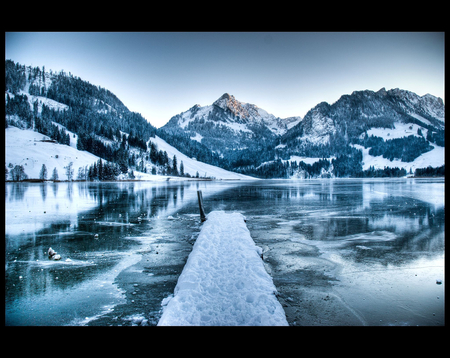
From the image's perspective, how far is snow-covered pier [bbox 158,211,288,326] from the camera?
551 cm

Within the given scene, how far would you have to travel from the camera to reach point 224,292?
265 inches

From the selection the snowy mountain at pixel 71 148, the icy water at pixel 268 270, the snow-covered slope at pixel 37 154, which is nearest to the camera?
the icy water at pixel 268 270

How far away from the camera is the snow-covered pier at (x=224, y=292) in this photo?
217 inches

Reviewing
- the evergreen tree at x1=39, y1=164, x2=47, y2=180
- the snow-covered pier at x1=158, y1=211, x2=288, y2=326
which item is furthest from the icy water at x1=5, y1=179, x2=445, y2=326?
the evergreen tree at x1=39, y1=164, x2=47, y2=180

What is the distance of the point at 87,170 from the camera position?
134000mm

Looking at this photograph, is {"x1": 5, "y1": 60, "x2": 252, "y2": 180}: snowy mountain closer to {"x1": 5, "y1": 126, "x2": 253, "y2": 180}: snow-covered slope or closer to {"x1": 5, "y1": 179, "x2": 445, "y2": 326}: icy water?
{"x1": 5, "y1": 126, "x2": 253, "y2": 180}: snow-covered slope

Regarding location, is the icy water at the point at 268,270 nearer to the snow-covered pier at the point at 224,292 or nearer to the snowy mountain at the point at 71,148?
the snow-covered pier at the point at 224,292

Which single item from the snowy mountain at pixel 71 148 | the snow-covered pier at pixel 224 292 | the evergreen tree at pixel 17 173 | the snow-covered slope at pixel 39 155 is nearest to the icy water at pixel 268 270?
the snow-covered pier at pixel 224 292

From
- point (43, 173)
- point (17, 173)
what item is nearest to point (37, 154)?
point (43, 173)

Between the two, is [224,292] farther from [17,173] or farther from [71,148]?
[71,148]

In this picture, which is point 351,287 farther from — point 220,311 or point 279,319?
point 220,311
